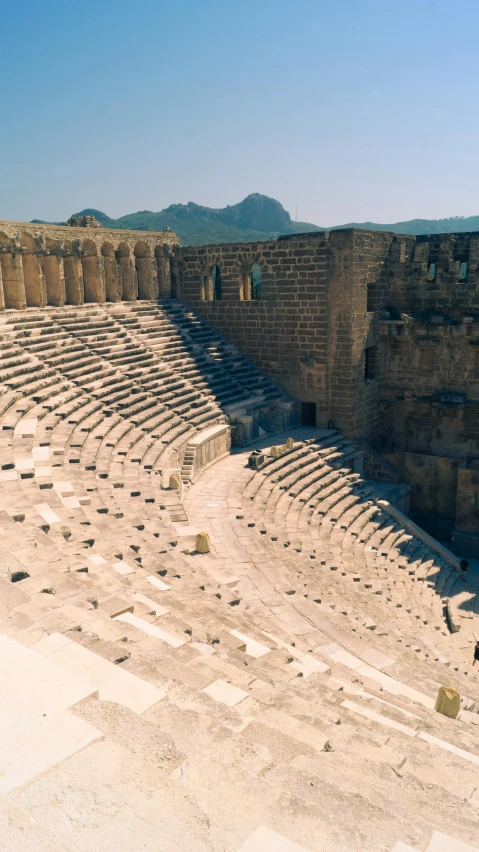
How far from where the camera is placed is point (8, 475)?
9.69 m

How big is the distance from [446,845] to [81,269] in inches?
712

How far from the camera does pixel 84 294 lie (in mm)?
19859

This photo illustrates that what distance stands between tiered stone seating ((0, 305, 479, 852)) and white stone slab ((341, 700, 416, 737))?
0.04 m

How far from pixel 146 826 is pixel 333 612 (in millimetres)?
7163

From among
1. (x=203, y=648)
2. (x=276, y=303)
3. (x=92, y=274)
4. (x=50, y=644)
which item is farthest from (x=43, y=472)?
(x=276, y=303)

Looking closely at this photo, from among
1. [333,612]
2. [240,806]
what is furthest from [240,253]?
[240,806]

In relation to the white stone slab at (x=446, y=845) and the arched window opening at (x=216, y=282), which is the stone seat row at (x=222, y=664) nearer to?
the white stone slab at (x=446, y=845)

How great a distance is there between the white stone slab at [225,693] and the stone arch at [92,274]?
646 inches

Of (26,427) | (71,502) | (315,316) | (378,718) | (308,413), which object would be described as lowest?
(308,413)

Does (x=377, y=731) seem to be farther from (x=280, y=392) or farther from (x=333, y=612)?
(x=280, y=392)

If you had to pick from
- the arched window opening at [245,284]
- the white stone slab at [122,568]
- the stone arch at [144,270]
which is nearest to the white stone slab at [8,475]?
the white stone slab at [122,568]

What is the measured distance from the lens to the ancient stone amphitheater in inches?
139

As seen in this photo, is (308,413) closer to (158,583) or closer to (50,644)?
(158,583)

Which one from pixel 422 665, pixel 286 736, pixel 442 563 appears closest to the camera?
pixel 286 736
